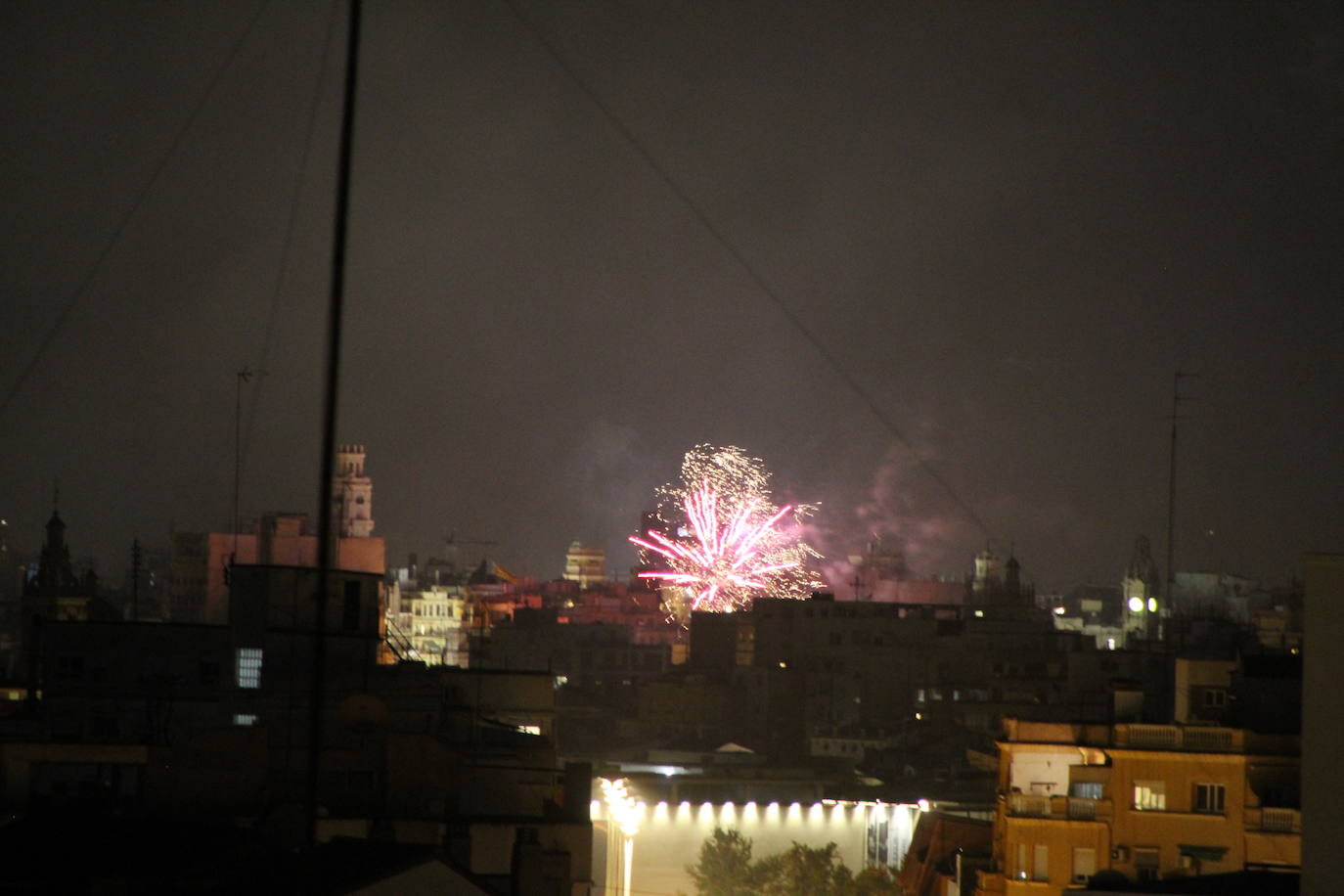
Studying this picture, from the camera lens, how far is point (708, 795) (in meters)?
26.4

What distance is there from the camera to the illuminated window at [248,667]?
17875mm

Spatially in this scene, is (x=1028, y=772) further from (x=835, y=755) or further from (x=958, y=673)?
(x=958, y=673)

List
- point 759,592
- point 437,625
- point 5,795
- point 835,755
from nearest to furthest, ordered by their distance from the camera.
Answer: point 5,795 → point 835,755 → point 759,592 → point 437,625

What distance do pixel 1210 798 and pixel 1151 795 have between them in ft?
1.74

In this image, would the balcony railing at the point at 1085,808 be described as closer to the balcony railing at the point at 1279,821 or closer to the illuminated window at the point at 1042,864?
the illuminated window at the point at 1042,864

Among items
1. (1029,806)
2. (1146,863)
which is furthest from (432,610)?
(1146,863)

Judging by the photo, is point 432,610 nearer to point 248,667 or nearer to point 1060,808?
point 248,667

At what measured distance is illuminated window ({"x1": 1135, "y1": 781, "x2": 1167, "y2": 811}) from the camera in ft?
56.7

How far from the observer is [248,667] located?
17969 mm

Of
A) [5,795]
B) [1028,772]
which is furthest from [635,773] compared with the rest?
[5,795]

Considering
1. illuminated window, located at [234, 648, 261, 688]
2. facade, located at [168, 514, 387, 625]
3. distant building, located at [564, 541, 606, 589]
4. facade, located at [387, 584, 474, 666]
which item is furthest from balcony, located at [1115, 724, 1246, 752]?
distant building, located at [564, 541, 606, 589]

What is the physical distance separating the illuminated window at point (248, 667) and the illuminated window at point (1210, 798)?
352 inches

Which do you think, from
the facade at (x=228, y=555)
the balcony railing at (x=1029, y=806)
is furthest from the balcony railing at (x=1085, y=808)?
the facade at (x=228, y=555)

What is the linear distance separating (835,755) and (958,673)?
9420 mm
